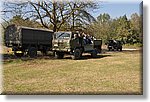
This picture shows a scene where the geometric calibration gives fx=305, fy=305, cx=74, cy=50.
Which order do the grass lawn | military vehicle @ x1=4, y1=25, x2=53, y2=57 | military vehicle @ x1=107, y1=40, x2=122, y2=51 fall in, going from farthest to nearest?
military vehicle @ x1=4, y1=25, x2=53, y2=57
military vehicle @ x1=107, y1=40, x2=122, y2=51
the grass lawn

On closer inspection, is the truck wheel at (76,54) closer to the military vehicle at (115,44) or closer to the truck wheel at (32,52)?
the truck wheel at (32,52)

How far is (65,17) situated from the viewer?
6863mm

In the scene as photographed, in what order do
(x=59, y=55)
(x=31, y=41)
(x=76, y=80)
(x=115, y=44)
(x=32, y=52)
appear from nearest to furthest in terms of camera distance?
(x=76, y=80) < (x=115, y=44) < (x=59, y=55) < (x=32, y=52) < (x=31, y=41)

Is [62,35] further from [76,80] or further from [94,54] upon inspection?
[76,80]

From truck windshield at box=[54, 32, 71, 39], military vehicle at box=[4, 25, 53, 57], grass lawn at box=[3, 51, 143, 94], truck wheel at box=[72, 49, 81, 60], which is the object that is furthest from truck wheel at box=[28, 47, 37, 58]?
grass lawn at box=[3, 51, 143, 94]

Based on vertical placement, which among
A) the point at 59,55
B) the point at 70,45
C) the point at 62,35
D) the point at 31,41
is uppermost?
the point at 62,35

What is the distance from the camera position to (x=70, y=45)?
27.9 ft

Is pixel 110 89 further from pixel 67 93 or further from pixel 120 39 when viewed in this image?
pixel 120 39

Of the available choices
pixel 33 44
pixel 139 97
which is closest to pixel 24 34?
pixel 33 44

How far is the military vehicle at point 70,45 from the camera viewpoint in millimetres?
8359

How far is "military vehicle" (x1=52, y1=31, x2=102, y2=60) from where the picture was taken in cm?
836

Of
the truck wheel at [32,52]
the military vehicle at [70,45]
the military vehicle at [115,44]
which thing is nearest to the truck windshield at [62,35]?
the military vehicle at [70,45]

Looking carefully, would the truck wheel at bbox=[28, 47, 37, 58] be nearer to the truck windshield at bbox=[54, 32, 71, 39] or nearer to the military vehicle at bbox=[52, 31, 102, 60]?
the military vehicle at bbox=[52, 31, 102, 60]

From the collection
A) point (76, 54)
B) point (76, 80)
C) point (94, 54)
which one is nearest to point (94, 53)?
point (94, 54)
